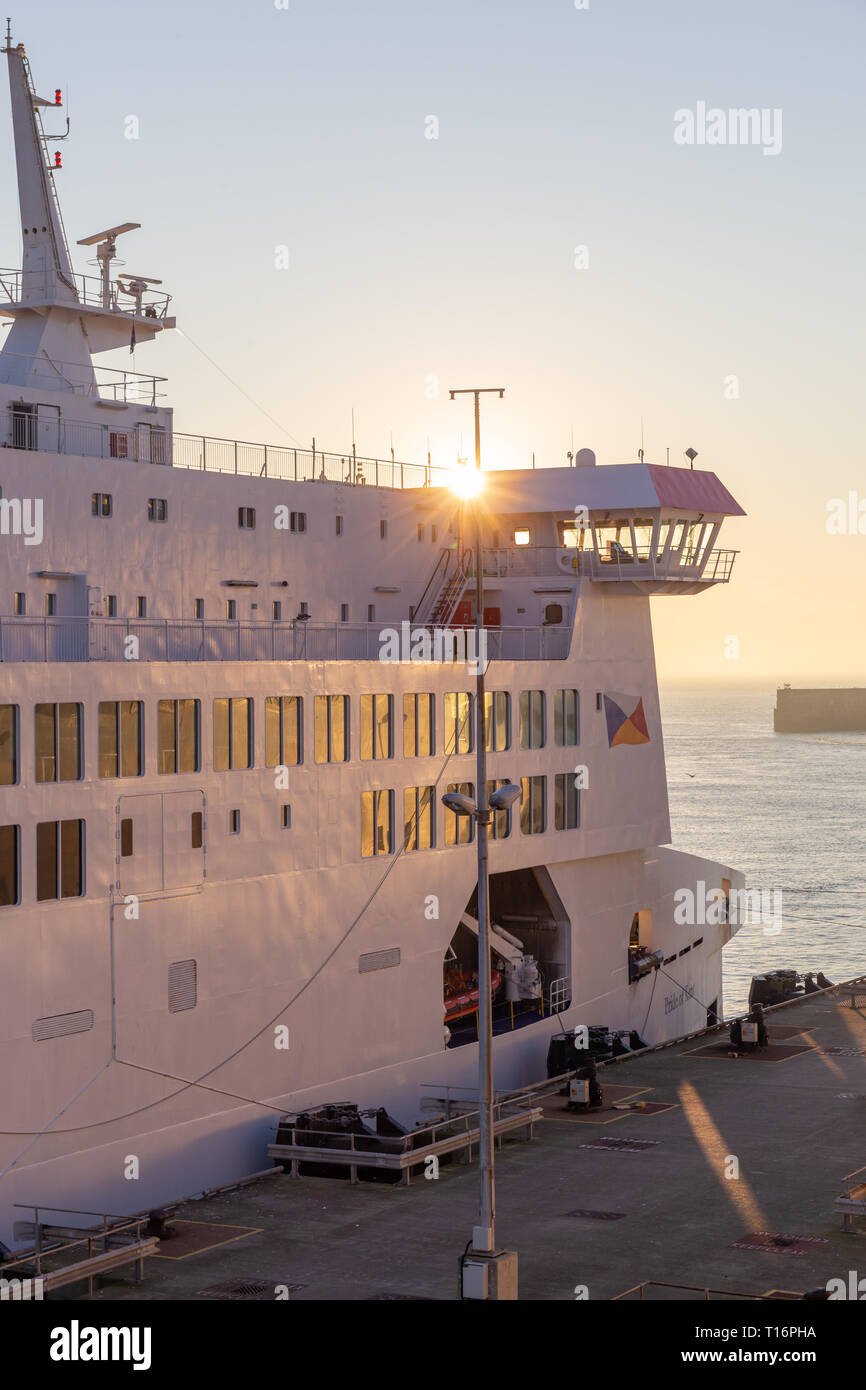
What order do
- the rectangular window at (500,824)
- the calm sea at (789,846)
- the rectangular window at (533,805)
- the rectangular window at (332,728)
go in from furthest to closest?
the calm sea at (789,846) → the rectangular window at (533,805) → the rectangular window at (500,824) → the rectangular window at (332,728)

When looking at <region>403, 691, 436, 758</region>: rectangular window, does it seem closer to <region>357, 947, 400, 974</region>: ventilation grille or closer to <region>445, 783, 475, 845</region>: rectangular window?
<region>445, 783, 475, 845</region>: rectangular window

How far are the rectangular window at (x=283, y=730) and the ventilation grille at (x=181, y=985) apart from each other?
13.1 ft

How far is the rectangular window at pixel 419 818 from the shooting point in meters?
33.7

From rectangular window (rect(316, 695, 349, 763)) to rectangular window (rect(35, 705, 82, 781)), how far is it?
6.20 meters

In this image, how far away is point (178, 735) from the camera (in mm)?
27875

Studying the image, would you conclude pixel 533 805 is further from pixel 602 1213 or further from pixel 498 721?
pixel 602 1213

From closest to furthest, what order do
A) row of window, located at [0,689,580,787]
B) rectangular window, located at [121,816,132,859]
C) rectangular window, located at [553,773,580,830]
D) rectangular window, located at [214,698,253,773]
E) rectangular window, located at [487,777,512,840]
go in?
row of window, located at [0,689,580,787], rectangular window, located at [121,816,132,859], rectangular window, located at [214,698,253,773], rectangular window, located at [487,777,512,840], rectangular window, located at [553,773,580,830]

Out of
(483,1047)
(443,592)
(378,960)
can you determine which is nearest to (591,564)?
(443,592)

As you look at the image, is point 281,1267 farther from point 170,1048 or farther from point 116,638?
point 116,638

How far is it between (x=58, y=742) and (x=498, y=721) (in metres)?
12.7

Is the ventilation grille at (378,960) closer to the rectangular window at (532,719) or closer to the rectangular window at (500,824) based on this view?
the rectangular window at (500,824)

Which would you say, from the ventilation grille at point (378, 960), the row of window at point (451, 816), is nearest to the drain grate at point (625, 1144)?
the ventilation grille at point (378, 960)

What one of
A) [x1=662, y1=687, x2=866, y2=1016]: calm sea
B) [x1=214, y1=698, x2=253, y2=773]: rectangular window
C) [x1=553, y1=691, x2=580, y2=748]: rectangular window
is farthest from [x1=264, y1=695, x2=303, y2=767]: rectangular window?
[x1=662, y1=687, x2=866, y2=1016]: calm sea

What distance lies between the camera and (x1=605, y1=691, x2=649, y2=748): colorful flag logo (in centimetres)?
4019
